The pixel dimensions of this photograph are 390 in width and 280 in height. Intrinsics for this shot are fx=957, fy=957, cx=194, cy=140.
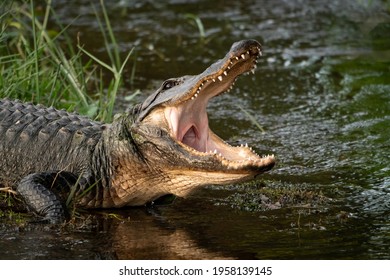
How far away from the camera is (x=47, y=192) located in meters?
5.82

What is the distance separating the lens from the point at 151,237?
5.44m

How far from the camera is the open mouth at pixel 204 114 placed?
18.1 ft

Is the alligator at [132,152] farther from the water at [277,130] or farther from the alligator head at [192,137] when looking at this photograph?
the water at [277,130]

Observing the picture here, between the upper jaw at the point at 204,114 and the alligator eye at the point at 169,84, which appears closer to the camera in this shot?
the upper jaw at the point at 204,114

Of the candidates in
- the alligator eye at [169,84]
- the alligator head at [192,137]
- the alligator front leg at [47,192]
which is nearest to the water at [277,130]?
the alligator front leg at [47,192]

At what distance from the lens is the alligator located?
566cm

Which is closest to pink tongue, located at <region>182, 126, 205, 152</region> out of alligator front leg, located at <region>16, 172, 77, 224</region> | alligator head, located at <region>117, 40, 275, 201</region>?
alligator head, located at <region>117, 40, 275, 201</region>

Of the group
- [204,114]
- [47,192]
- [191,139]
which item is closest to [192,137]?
[191,139]

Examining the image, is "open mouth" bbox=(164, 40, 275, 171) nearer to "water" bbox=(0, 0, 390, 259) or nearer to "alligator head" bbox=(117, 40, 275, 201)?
"alligator head" bbox=(117, 40, 275, 201)

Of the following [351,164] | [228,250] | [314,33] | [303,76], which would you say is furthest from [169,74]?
[228,250]

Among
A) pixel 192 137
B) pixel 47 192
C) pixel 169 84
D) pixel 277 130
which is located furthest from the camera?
pixel 277 130

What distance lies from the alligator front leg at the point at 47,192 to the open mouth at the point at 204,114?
78 cm

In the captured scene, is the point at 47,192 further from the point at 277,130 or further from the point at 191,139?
the point at 277,130

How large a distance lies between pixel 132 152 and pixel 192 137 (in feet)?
1.30
